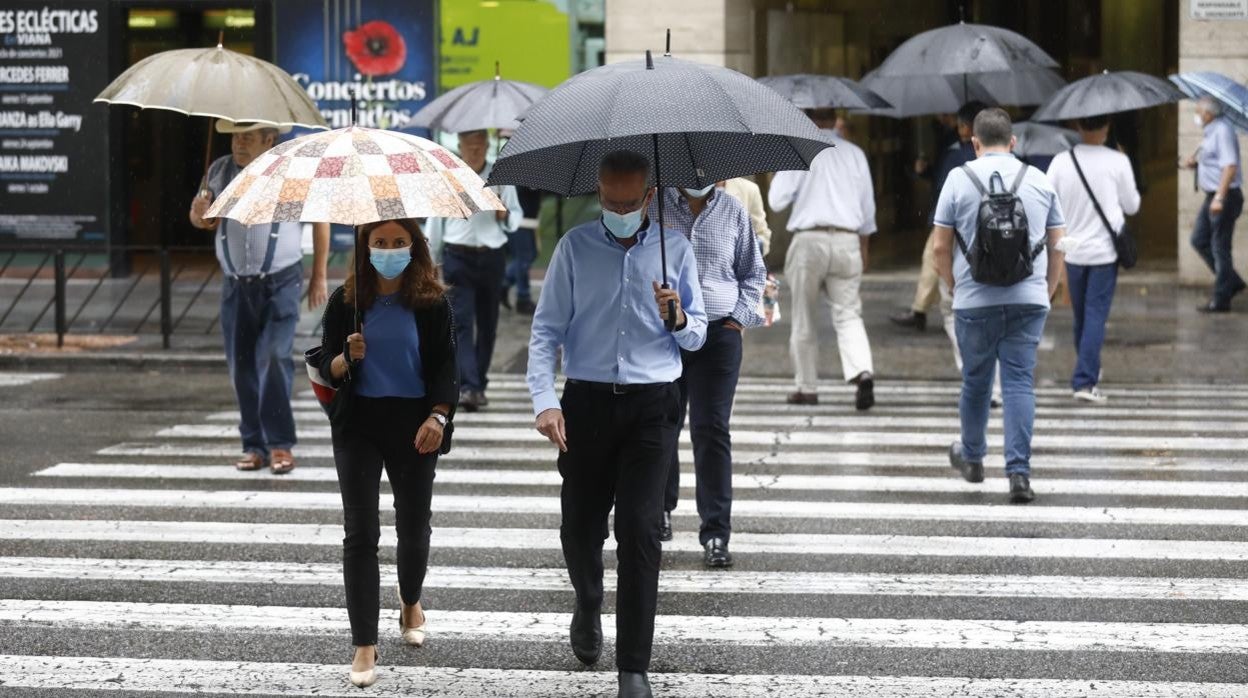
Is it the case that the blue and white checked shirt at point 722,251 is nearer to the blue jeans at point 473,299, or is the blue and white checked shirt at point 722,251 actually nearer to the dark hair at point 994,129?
the dark hair at point 994,129

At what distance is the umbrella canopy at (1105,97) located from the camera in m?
11.7

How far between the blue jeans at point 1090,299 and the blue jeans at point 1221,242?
5726 mm

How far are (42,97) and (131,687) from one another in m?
17.3

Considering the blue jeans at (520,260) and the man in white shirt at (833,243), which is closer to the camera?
the man in white shirt at (833,243)

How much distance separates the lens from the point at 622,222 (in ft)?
19.7

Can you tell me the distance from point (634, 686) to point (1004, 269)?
3891mm

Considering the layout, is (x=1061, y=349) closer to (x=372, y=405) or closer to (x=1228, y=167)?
(x=1228, y=167)

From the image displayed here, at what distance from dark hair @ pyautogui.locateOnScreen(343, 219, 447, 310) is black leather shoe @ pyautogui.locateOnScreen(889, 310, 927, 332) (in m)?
10.9

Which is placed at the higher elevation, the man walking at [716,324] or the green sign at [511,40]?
the green sign at [511,40]

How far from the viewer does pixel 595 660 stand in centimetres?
632

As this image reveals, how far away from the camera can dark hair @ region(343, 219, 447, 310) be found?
6145 mm

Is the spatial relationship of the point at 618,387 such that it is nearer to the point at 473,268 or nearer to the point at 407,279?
Answer: the point at 407,279

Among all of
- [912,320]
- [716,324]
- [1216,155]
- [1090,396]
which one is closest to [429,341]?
[716,324]

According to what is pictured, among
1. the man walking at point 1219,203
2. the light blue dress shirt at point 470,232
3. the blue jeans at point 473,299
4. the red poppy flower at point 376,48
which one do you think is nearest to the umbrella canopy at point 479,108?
the light blue dress shirt at point 470,232
